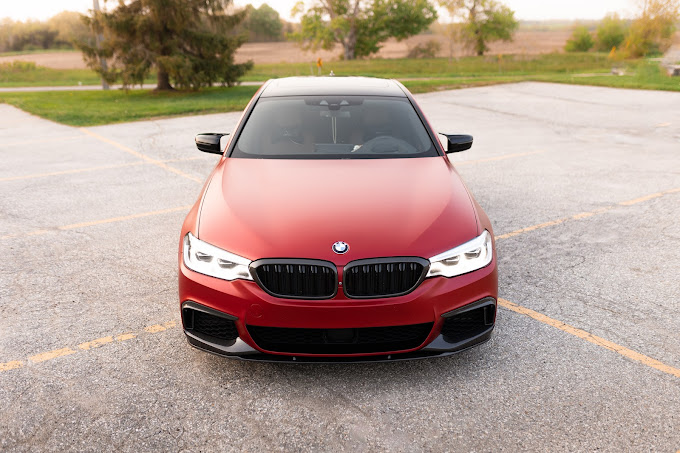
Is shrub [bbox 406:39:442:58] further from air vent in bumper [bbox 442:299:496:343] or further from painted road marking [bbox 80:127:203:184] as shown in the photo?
air vent in bumper [bbox 442:299:496:343]

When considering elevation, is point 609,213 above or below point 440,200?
below

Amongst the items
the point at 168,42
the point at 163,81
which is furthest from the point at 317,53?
the point at 168,42

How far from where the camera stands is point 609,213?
21.8 feet

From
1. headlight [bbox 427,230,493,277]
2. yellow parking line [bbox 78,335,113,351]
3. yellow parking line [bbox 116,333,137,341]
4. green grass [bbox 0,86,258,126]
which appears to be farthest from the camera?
green grass [bbox 0,86,258,126]

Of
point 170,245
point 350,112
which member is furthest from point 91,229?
point 350,112

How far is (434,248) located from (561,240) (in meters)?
3.10

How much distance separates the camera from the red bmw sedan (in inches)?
120

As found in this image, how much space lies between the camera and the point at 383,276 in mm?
3088

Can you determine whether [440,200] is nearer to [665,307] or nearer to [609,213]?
[665,307]

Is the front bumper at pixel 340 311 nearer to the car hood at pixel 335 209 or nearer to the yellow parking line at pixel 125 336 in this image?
the car hood at pixel 335 209

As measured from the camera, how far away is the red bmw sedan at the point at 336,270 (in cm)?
306

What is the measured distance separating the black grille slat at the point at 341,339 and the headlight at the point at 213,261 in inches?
11.9

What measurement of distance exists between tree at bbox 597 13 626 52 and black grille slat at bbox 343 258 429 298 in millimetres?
89907

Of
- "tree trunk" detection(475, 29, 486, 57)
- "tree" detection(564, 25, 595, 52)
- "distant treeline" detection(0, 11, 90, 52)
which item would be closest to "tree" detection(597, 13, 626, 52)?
"tree" detection(564, 25, 595, 52)
